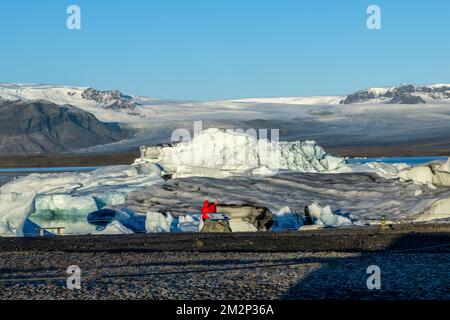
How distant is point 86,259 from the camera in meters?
16.1

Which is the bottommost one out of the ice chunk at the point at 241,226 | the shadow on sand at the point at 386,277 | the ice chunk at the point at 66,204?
the ice chunk at the point at 66,204

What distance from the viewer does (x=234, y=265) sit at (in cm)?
1488

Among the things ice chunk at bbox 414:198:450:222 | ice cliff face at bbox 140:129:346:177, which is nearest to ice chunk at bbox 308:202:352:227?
ice chunk at bbox 414:198:450:222

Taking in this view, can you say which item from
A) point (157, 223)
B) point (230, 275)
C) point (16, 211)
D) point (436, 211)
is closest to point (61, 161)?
point (16, 211)

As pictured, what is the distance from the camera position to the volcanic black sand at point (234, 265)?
1145 centimetres

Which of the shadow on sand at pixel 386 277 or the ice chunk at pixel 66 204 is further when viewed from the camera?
the ice chunk at pixel 66 204

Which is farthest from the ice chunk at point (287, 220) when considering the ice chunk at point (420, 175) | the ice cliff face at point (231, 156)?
the ice cliff face at point (231, 156)

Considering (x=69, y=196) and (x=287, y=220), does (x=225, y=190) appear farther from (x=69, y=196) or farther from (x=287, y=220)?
(x=287, y=220)

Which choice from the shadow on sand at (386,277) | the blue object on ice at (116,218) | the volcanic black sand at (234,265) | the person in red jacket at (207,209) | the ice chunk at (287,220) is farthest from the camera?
the blue object on ice at (116,218)

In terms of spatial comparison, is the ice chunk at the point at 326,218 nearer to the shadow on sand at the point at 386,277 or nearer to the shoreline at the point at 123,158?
the shadow on sand at the point at 386,277

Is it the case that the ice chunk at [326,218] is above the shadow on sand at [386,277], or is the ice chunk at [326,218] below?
below

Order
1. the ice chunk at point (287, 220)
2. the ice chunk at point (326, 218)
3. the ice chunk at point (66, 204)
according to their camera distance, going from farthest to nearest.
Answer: the ice chunk at point (66, 204) < the ice chunk at point (287, 220) < the ice chunk at point (326, 218)
